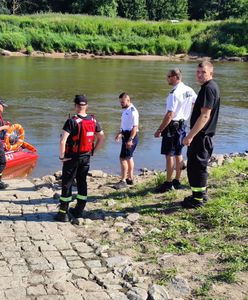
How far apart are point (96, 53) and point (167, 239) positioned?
42.5m

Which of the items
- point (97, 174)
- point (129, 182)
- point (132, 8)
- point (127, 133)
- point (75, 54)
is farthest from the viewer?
point (132, 8)

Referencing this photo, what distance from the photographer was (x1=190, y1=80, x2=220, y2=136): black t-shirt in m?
6.56

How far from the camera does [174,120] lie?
25.3 feet

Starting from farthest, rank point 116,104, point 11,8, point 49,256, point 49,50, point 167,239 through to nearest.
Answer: point 11,8, point 49,50, point 116,104, point 167,239, point 49,256

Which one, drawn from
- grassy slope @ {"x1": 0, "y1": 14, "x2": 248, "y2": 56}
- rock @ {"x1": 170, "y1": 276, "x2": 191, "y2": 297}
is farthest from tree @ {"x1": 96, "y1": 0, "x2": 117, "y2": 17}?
rock @ {"x1": 170, "y1": 276, "x2": 191, "y2": 297}

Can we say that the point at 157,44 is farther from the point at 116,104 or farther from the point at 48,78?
the point at 116,104

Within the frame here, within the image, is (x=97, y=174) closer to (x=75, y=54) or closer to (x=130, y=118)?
(x=130, y=118)

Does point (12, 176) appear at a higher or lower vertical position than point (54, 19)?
lower

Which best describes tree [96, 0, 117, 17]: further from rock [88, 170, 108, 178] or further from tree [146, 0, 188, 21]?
rock [88, 170, 108, 178]

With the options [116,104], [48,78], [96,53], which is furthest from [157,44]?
[116,104]

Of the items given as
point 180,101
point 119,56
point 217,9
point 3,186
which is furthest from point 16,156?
point 217,9

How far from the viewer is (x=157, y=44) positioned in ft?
164

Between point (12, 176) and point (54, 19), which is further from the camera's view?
point (54, 19)

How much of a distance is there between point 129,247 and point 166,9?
66.9 metres
